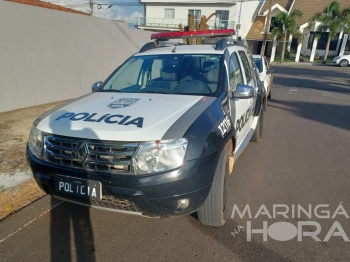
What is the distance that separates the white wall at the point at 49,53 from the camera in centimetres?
674

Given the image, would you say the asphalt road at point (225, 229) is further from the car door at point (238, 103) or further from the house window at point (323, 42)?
the house window at point (323, 42)

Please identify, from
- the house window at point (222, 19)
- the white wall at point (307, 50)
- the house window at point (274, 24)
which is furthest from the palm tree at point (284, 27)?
the house window at point (222, 19)

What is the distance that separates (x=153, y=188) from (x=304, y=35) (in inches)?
1522

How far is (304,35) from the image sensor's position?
34.9 meters

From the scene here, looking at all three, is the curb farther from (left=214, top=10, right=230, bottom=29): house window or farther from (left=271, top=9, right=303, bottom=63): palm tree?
(left=271, top=9, right=303, bottom=63): palm tree

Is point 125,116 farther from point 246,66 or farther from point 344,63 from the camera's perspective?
point 344,63

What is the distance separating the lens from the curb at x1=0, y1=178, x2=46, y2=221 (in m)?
3.17

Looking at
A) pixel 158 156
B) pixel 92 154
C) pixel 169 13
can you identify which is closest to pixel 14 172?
pixel 92 154

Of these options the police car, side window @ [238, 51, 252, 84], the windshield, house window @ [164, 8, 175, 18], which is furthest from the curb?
house window @ [164, 8, 175, 18]

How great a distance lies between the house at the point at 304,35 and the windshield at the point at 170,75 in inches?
1331

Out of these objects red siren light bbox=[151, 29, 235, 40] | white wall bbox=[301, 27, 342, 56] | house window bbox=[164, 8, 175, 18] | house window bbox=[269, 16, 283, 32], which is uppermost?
house window bbox=[164, 8, 175, 18]

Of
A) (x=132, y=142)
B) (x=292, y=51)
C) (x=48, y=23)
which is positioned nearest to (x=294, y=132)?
(x=132, y=142)

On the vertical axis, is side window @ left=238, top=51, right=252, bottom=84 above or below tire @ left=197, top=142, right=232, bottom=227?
above

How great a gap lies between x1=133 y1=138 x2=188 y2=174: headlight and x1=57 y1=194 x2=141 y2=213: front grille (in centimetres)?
29
